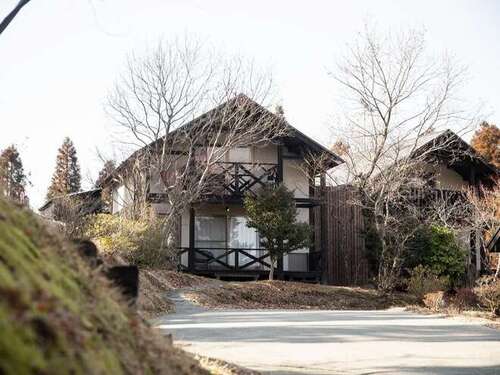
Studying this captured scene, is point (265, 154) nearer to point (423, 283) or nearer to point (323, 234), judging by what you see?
point (323, 234)

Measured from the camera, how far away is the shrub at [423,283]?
828 inches

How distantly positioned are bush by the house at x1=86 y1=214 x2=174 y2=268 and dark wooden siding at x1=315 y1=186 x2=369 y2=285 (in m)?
8.56

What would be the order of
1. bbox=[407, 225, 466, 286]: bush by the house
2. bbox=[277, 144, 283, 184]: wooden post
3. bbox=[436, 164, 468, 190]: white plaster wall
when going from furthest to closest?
bbox=[436, 164, 468, 190]: white plaster wall
bbox=[277, 144, 283, 184]: wooden post
bbox=[407, 225, 466, 286]: bush by the house

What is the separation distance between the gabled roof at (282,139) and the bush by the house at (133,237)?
14.2 ft

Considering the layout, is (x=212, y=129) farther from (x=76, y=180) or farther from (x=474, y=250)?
(x=76, y=180)

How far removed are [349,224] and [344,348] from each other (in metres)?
18.9

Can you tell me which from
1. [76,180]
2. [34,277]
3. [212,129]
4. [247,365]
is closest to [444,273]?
[212,129]

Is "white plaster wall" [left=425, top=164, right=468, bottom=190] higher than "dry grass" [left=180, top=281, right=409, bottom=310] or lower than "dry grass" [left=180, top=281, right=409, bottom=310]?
higher

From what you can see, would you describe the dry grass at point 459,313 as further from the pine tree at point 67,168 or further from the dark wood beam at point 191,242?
the pine tree at point 67,168

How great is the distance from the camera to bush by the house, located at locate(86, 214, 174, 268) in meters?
19.1

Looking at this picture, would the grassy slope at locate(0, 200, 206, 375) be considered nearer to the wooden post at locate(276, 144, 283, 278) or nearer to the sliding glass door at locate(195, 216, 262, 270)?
the wooden post at locate(276, 144, 283, 278)

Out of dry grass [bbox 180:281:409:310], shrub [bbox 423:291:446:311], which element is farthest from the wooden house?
shrub [bbox 423:291:446:311]

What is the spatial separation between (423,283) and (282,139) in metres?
8.62

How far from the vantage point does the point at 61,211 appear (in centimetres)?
1931
